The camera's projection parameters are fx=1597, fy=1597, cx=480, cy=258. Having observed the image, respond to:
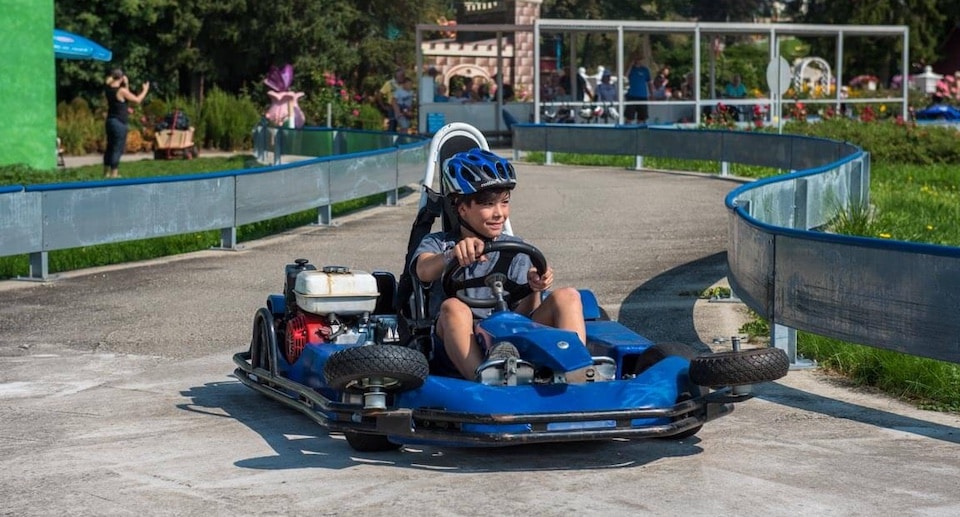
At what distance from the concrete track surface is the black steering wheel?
2.41ft

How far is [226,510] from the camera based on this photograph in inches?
239

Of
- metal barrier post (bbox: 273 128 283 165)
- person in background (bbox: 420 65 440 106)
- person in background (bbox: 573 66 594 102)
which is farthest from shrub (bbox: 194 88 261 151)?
person in background (bbox: 573 66 594 102)

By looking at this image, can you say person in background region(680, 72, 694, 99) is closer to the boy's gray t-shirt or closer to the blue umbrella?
the blue umbrella

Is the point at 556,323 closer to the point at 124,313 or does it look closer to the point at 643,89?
the point at 124,313

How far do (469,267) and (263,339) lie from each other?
1.35m

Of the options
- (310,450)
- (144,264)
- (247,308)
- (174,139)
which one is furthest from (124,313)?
(174,139)

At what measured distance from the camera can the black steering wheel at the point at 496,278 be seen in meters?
7.23

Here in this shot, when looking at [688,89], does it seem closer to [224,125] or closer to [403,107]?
[403,107]

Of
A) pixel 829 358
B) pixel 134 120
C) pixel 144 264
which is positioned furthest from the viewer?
pixel 134 120

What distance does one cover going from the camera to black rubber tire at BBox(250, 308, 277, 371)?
8.05m

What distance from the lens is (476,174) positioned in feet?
24.5

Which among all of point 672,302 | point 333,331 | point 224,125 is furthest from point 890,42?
point 333,331

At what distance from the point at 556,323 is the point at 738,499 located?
1.39 meters

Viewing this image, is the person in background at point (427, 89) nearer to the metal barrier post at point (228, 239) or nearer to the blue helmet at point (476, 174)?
the metal barrier post at point (228, 239)
